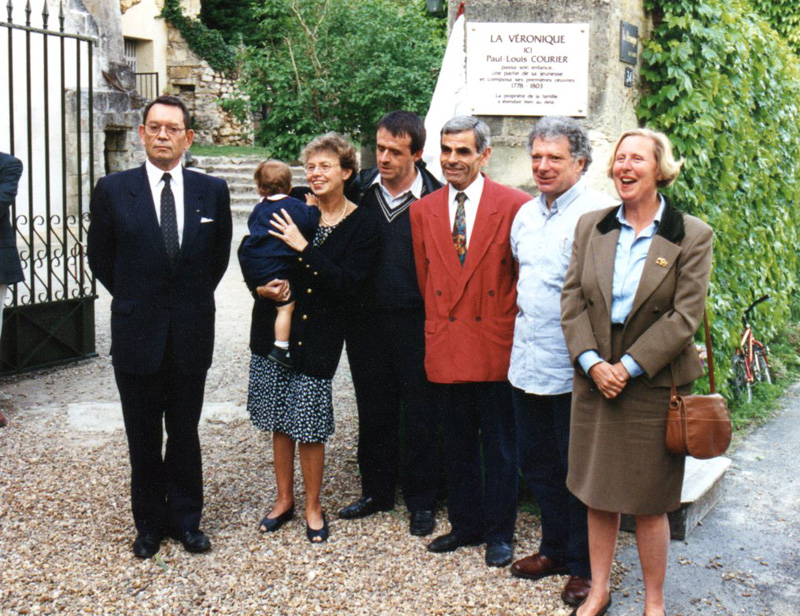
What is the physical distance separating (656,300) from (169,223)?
2101 millimetres

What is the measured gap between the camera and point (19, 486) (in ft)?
16.5

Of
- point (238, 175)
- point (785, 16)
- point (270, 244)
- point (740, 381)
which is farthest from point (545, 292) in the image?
point (238, 175)

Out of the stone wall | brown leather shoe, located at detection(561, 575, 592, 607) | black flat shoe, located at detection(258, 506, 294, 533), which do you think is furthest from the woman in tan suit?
the stone wall

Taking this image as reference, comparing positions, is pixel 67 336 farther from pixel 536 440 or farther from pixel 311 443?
pixel 536 440

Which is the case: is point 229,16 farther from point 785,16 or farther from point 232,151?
point 785,16

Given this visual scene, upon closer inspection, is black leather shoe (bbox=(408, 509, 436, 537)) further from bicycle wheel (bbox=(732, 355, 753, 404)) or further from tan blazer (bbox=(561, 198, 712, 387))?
bicycle wheel (bbox=(732, 355, 753, 404))

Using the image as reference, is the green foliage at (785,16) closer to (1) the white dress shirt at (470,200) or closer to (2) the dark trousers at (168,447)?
(1) the white dress shirt at (470,200)

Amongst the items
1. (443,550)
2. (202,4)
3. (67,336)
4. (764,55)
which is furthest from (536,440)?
(202,4)

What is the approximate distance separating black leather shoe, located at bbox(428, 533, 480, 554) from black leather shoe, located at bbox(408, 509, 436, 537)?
5.5 inches

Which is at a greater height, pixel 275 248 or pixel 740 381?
pixel 275 248

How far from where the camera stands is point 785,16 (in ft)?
44.7

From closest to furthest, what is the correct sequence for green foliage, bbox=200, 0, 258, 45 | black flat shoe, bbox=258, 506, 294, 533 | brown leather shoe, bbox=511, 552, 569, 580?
brown leather shoe, bbox=511, 552, 569, 580 → black flat shoe, bbox=258, 506, 294, 533 → green foliage, bbox=200, 0, 258, 45

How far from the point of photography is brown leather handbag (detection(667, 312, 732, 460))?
3.21 meters

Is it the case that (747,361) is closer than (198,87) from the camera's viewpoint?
Yes
